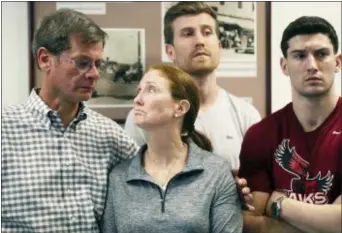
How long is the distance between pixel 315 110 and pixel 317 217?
395mm

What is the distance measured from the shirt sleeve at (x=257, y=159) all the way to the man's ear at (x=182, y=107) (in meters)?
0.34

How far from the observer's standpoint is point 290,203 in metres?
1.48

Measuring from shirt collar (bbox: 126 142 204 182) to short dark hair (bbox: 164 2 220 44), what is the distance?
1.71 feet

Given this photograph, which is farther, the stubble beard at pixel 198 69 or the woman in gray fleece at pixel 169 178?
the stubble beard at pixel 198 69

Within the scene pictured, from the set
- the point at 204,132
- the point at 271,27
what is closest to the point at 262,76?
the point at 271,27

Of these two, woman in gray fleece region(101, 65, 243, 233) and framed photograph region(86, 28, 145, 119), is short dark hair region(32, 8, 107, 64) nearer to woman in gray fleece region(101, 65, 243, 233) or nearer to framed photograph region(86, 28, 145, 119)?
woman in gray fleece region(101, 65, 243, 233)

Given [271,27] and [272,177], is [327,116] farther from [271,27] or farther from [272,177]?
[271,27]

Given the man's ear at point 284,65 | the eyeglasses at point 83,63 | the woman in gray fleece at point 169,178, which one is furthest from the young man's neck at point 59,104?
the man's ear at point 284,65

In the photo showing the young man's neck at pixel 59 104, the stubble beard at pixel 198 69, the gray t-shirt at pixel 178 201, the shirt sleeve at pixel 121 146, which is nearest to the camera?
the gray t-shirt at pixel 178 201

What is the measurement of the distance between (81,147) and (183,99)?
409mm

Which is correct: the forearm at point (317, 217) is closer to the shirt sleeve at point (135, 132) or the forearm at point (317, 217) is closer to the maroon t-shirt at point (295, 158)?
the maroon t-shirt at point (295, 158)

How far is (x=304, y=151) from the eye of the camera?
1520mm

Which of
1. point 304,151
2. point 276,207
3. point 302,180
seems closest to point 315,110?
point 304,151

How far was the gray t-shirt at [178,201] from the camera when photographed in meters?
1.35
